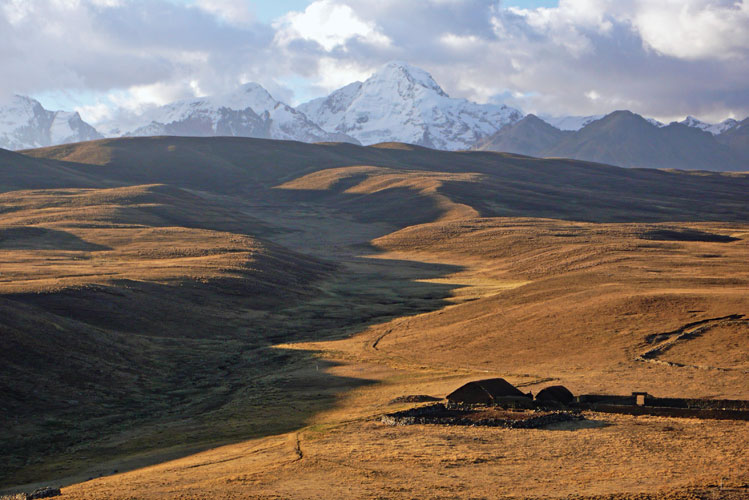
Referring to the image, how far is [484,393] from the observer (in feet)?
107

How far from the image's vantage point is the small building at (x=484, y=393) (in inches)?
1276

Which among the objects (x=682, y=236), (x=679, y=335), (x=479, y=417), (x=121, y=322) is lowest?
(x=479, y=417)

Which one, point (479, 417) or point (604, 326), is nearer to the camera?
point (479, 417)

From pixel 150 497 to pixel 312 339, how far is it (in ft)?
121

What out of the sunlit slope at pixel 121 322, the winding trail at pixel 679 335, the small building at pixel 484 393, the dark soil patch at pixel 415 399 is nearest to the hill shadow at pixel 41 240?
the sunlit slope at pixel 121 322

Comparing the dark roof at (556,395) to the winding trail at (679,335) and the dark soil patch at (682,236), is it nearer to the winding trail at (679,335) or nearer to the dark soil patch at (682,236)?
the winding trail at (679,335)

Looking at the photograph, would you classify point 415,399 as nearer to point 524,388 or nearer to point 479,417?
point 479,417

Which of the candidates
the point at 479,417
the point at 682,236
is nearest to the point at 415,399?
the point at 479,417

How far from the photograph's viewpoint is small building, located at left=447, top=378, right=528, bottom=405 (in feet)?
106

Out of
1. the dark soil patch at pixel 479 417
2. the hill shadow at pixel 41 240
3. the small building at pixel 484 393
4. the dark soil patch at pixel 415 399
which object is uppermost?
the hill shadow at pixel 41 240

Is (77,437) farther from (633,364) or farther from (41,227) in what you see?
(41,227)

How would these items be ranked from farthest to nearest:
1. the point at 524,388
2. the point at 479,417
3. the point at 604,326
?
the point at 604,326
the point at 524,388
the point at 479,417

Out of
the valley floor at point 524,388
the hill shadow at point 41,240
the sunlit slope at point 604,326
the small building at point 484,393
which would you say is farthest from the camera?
the hill shadow at point 41,240

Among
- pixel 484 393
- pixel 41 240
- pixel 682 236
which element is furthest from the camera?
pixel 682 236
